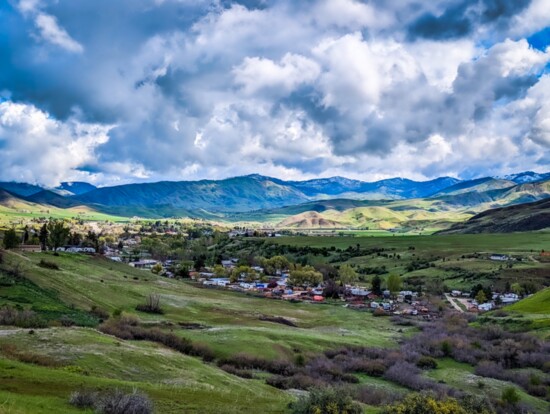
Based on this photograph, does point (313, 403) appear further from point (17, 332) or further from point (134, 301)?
point (134, 301)

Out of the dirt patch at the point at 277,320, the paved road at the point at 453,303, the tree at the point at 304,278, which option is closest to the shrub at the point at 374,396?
the dirt patch at the point at 277,320

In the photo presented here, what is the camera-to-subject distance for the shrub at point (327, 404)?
19.4 meters

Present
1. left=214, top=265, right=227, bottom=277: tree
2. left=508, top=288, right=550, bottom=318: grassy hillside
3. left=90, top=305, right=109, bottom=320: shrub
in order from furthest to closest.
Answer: left=214, top=265, right=227, bottom=277: tree, left=508, top=288, right=550, bottom=318: grassy hillside, left=90, top=305, right=109, bottom=320: shrub

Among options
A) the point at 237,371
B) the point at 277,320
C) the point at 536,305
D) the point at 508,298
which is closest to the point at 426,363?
the point at 237,371

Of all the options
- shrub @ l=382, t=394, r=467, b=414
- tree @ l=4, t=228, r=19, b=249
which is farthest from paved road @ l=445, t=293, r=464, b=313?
tree @ l=4, t=228, r=19, b=249

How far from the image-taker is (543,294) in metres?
88.4

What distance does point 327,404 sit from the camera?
1967 cm

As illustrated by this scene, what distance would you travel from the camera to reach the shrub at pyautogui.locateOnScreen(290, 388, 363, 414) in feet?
63.7

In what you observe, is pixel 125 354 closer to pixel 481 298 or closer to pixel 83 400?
pixel 83 400

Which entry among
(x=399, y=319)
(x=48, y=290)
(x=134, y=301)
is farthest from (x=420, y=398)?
(x=399, y=319)

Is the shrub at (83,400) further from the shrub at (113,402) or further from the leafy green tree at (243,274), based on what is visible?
the leafy green tree at (243,274)

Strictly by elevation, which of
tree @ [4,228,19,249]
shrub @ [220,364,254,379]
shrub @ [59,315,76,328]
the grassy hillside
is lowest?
the grassy hillside

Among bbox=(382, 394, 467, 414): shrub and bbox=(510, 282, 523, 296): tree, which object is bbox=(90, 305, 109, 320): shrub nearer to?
bbox=(382, 394, 467, 414): shrub

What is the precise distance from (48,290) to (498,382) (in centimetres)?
4834
